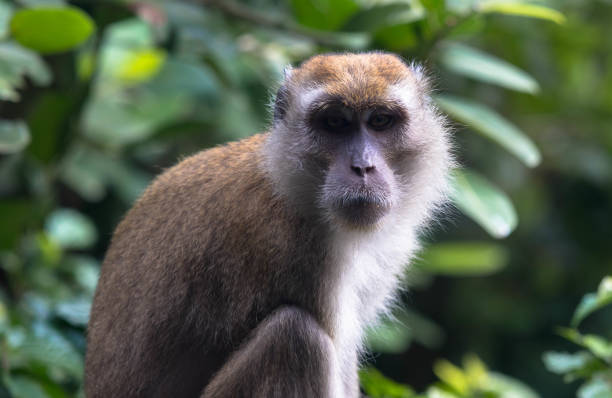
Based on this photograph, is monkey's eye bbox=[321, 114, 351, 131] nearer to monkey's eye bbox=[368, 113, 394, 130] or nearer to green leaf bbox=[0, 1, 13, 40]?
monkey's eye bbox=[368, 113, 394, 130]

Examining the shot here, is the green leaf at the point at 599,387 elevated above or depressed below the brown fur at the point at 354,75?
below

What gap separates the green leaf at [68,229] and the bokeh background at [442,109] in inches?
0.6

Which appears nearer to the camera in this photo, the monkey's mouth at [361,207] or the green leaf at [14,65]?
the monkey's mouth at [361,207]

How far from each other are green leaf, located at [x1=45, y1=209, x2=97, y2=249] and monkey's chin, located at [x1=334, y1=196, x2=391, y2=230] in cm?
309

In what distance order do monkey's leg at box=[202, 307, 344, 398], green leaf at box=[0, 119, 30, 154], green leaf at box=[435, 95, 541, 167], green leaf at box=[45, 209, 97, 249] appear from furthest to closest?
green leaf at box=[45, 209, 97, 249], green leaf at box=[435, 95, 541, 167], green leaf at box=[0, 119, 30, 154], monkey's leg at box=[202, 307, 344, 398]

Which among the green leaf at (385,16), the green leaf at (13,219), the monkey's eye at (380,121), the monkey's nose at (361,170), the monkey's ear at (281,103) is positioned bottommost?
the green leaf at (13,219)

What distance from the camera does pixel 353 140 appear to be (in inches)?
173

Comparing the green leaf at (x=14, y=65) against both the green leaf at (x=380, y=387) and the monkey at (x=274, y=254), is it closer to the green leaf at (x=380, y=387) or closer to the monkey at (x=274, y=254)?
the monkey at (x=274, y=254)

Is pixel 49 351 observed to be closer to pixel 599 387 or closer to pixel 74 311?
pixel 74 311

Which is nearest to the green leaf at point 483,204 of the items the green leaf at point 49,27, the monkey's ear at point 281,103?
the monkey's ear at point 281,103

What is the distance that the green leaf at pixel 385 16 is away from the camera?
227 inches

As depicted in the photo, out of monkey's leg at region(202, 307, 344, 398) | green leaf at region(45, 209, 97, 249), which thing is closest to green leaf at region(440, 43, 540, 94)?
monkey's leg at region(202, 307, 344, 398)

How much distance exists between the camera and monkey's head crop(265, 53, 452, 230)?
14.3 feet

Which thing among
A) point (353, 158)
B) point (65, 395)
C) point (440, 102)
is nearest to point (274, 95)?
point (353, 158)
